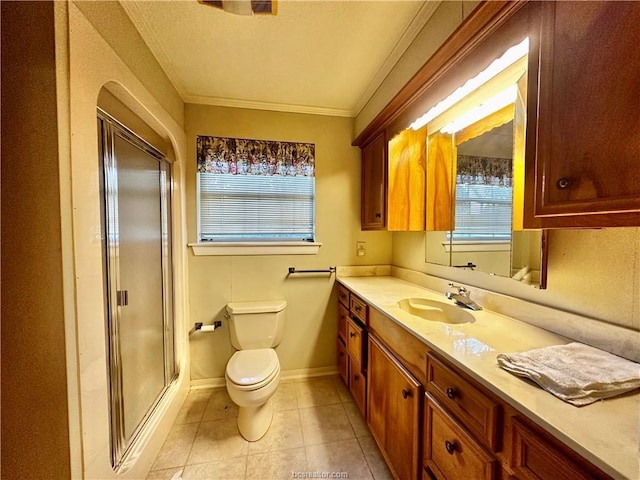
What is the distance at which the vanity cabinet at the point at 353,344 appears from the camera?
1663mm

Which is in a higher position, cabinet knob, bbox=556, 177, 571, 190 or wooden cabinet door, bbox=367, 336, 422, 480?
cabinet knob, bbox=556, 177, 571, 190

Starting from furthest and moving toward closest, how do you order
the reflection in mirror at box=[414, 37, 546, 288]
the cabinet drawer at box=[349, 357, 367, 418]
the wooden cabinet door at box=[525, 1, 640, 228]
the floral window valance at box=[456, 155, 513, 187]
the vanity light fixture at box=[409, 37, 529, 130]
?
the cabinet drawer at box=[349, 357, 367, 418]
the floral window valance at box=[456, 155, 513, 187]
the reflection in mirror at box=[414, 37, 546, 288]
the vanity light fixture at box=[409, 37, 529, 130]
the wooden cabinet door at box=[525, 1, 640, 228]

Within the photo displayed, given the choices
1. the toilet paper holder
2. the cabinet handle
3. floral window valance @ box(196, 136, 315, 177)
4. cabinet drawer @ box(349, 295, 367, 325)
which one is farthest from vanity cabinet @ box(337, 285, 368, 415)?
floral window valance @ box(196, 136, 315, 177)

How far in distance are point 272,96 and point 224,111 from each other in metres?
0.43

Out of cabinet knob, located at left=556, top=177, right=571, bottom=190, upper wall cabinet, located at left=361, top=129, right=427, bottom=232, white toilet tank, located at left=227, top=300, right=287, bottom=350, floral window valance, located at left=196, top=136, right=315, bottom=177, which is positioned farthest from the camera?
floral window valance, located at left=196, top=136, right=315, bottom=177

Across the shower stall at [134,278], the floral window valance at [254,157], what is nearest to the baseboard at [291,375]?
the shower stall at [134,278]

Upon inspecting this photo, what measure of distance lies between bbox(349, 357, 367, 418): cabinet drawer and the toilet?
0.55m

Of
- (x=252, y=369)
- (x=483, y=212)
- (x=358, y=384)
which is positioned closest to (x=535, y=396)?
(x=483, y=212)

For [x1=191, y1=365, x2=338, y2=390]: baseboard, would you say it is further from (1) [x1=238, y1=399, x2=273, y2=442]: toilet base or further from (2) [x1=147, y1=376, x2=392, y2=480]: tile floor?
(1) [x1=238, y1=399, x2=273, y2=442]: toilet base

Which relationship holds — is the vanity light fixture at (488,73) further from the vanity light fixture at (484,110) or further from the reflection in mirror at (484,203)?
the reflection in mirror at (484,203)

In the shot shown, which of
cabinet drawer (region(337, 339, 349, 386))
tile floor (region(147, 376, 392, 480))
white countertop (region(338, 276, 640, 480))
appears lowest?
tile floor (region(147, 376, 392, 480))

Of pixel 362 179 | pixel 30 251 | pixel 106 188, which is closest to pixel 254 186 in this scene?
pixel 362 179

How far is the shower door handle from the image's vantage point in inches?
51.3

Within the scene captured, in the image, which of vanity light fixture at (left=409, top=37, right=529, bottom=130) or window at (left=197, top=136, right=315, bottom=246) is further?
window at (left=197, top=136, right=315, bottom=246)
